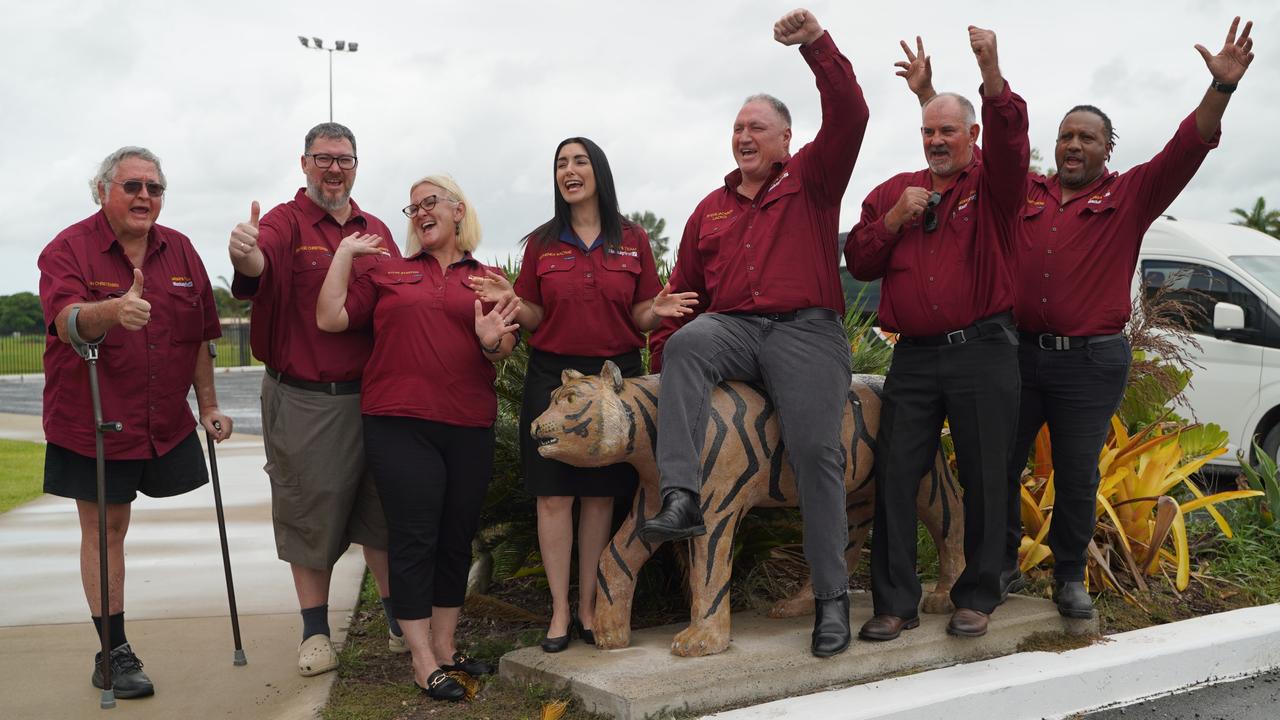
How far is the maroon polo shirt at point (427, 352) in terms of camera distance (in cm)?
405

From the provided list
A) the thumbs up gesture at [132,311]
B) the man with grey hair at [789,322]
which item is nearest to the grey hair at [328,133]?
the thumbs up gesture at [132,311]

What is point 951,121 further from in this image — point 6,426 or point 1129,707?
point 6,426

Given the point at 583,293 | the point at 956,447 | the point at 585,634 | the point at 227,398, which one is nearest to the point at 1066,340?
the point at 956,447

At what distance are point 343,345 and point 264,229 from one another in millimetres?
592

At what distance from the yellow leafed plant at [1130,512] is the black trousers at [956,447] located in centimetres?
103

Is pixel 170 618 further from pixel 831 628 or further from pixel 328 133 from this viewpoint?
pixel 831 628

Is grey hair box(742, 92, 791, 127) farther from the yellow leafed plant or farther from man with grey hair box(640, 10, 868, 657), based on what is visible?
the yellow leafed plant

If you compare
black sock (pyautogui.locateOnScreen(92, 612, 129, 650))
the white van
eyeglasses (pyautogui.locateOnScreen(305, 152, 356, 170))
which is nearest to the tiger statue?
eyeglasses (pyautogui.locateOnScreen(305, 152, 356, 170))

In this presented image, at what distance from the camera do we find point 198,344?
4578 millimetres

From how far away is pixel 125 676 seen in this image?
13.9ft

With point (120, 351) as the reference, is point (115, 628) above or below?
below

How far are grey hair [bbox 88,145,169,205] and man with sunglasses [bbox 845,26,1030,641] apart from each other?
2.95 m

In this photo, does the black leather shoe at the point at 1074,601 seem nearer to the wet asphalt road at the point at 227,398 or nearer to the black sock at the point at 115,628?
the black sock at the point at 115,628

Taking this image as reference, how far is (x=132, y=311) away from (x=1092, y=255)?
3.93 meters
